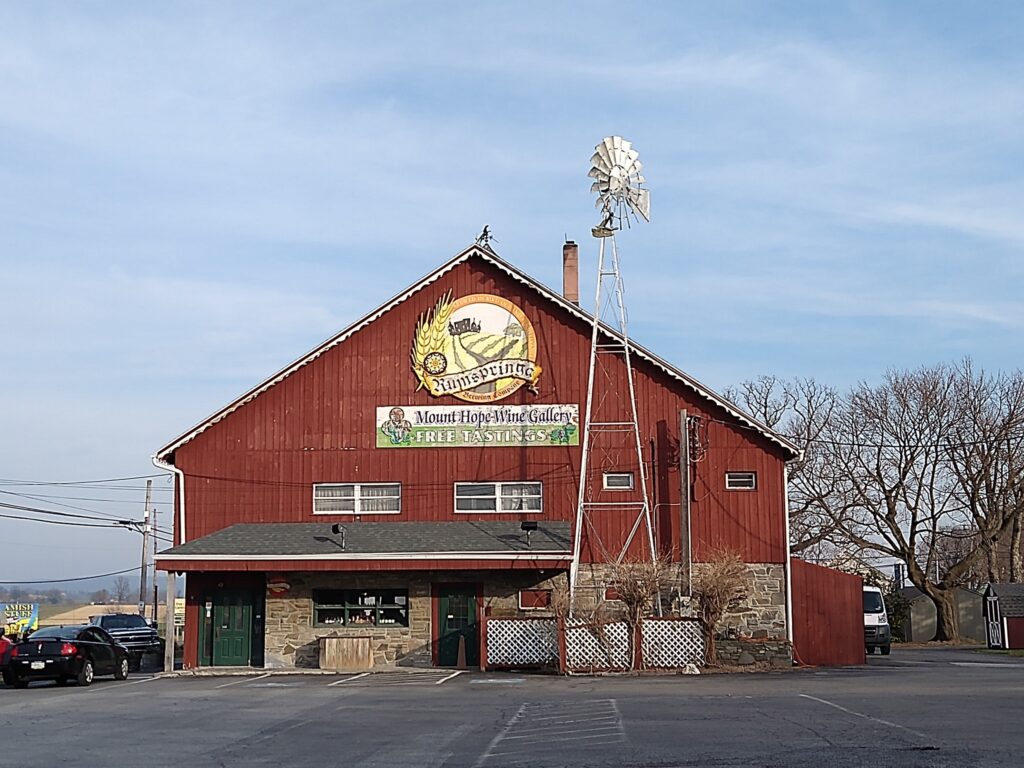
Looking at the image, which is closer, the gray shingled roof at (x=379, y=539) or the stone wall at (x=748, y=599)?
the gray shingled roof at (x=379, y=539)

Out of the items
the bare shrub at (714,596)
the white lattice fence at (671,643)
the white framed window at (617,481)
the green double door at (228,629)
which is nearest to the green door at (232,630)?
the green double door at (228,629)

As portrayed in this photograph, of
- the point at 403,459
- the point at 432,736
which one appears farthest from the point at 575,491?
the point at 432,736

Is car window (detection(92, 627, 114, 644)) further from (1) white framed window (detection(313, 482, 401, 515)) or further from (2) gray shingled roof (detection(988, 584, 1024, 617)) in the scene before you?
(2) gray shingled roof (detection(988, 584, 1024, 617))

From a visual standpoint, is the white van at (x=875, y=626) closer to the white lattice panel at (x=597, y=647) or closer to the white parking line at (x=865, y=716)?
the white lattice panel at (x=597, y=647)

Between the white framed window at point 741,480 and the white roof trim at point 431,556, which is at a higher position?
the white framed window at point 741,480

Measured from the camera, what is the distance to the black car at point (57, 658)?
86.7 feet

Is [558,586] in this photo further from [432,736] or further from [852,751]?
[852,751]

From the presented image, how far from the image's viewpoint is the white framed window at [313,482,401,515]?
32781 millimetres

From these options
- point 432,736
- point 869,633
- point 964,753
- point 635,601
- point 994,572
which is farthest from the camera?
point 994,572

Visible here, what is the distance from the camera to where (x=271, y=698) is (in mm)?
21672

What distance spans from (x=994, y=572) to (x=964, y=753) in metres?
48.3

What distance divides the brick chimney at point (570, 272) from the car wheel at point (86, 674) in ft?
53.8

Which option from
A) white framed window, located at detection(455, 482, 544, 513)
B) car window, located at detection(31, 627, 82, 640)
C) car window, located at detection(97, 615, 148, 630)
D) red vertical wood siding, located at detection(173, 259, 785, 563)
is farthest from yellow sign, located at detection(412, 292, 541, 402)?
car window, located at detection(97, 615, 148, 630)

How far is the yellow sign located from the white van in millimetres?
16256
